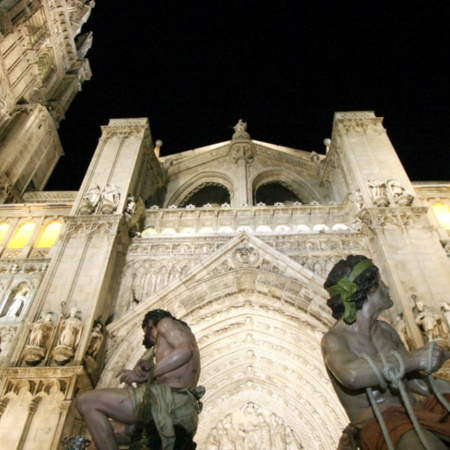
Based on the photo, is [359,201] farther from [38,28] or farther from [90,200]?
[38,28]

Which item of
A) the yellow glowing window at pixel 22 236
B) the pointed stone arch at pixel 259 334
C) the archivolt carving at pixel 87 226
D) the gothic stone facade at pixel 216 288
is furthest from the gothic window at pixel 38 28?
the pointed stone arch at pixel 259 334

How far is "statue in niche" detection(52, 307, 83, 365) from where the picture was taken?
8.53 m

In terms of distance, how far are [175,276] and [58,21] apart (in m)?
22.9

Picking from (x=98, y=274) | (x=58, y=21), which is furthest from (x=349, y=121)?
(x=58, y=21)

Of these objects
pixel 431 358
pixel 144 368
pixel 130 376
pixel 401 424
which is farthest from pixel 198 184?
pixel 401 424

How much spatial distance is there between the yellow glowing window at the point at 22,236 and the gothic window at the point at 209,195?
7.18 metres

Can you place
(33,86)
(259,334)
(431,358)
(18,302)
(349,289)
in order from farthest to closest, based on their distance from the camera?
(33,86), (259,334), (18,302), (349,289), (431,358)

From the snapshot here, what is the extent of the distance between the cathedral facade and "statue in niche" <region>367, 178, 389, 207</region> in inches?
1.7

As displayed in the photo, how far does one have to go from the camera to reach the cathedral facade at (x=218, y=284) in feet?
28.9

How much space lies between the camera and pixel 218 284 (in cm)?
1126

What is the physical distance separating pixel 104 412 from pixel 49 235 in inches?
441

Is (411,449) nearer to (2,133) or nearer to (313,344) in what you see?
(313,344)

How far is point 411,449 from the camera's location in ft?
8.36

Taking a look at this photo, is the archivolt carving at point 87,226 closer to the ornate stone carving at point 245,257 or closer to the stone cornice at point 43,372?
the ornate stone carving at point 245,257
